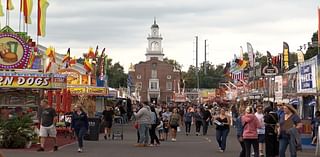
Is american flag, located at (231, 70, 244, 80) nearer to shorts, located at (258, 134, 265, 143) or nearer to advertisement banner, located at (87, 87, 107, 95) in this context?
advertisement banner, located at (87, 87, 107, 95)

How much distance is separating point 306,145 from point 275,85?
1328 centimetres

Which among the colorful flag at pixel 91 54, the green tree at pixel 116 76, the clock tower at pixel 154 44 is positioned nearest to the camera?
the colorful flag at pixel 91 54

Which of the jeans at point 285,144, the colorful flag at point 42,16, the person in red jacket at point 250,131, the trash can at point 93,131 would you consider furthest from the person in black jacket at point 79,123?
the colorful flag at point 42,16

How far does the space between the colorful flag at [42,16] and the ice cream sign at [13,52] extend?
313 centimetres

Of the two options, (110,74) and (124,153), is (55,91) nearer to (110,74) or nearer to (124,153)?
(124,153)

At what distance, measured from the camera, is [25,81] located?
85.7ft

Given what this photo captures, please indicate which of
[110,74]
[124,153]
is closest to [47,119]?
[124,153]

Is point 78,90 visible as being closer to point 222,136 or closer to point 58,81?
point 58,81

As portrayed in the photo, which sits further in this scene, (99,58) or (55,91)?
(99,58)

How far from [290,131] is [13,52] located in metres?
15.6

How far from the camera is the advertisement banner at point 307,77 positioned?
1028 inches

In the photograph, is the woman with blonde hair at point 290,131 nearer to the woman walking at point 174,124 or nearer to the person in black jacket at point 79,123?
the person in black jacket at point 79,123

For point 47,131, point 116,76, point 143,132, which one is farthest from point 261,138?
point 116,76

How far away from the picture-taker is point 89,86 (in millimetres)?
41625
